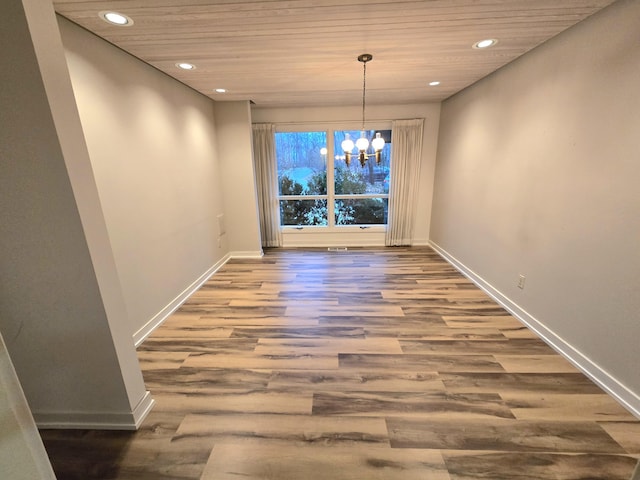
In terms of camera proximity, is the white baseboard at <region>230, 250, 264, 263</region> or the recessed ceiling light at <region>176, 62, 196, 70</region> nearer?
the recessed ceiling light at <region>176, 62, 196, 70</region>

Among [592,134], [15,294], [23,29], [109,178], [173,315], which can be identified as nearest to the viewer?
[23,29]

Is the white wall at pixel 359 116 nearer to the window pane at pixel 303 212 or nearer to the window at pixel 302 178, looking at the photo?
the window at pixel 302 178

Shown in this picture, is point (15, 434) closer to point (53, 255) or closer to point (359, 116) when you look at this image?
point (53, 255)

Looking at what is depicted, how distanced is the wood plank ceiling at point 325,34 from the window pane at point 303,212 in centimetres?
231

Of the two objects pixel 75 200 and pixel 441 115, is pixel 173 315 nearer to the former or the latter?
pixel 75 200

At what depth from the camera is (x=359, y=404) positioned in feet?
5.65

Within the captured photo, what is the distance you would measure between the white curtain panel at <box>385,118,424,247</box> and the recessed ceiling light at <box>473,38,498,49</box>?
2.22 metres

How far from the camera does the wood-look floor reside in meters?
1.38

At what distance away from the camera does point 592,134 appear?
6.19ft

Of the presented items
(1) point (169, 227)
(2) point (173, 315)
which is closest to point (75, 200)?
(1) point (169, 227)

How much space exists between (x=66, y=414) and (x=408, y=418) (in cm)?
205

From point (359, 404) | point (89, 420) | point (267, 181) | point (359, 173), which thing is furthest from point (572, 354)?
point (267, 181)

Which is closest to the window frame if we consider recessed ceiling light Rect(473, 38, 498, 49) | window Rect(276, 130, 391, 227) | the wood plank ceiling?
window Rect(276, 130, 391, 227)

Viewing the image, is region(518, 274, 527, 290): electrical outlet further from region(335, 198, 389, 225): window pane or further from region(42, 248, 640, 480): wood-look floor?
region(335, 198, 389, 225): window pane
